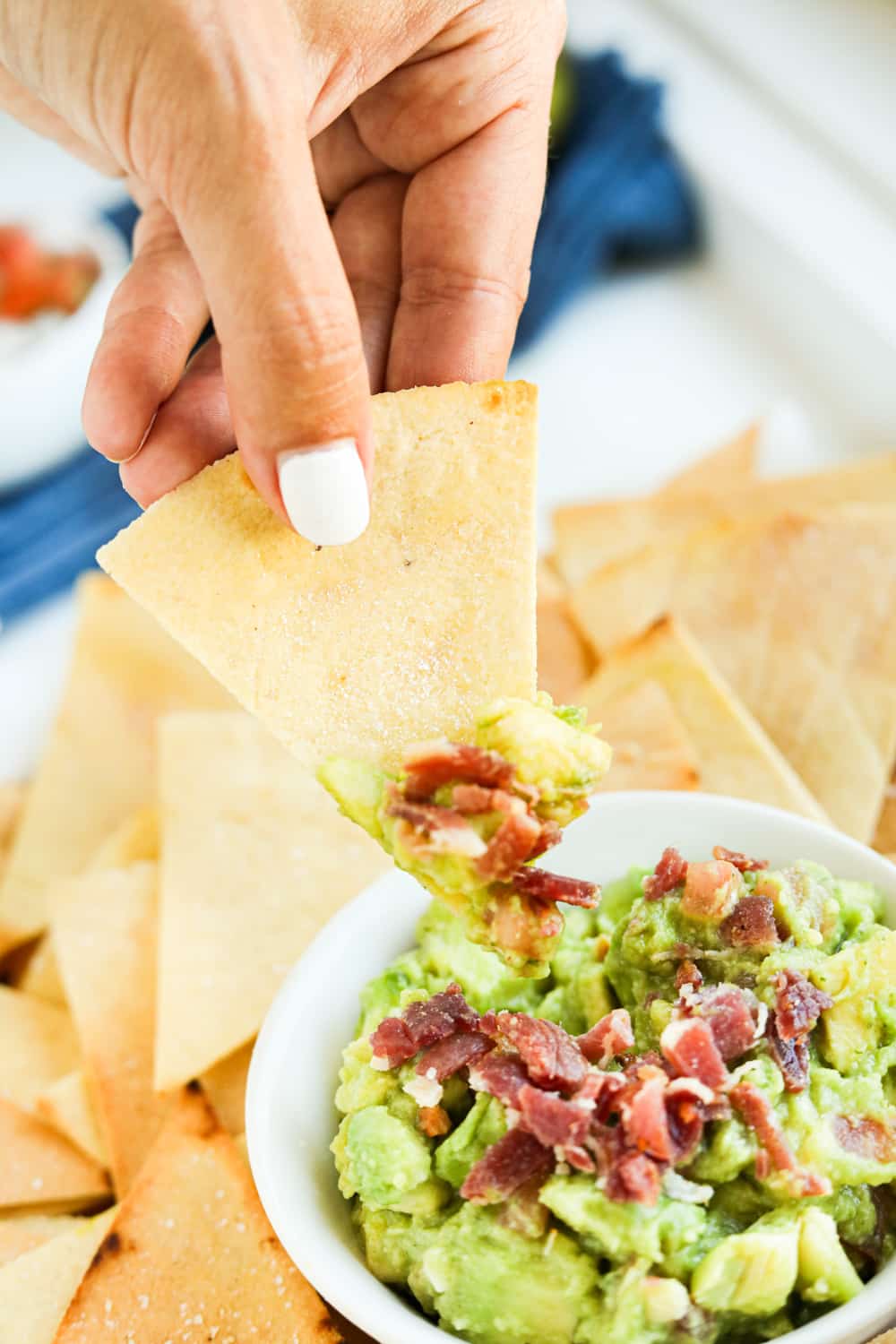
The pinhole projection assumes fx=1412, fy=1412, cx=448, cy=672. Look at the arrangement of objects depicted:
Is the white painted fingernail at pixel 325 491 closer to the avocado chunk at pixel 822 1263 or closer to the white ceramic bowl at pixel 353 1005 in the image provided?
the white ceramic bowl at pixel 353 1005

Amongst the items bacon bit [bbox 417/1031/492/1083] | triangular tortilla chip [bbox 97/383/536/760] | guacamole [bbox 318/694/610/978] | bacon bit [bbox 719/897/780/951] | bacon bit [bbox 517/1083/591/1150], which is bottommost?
bacon bit [bbox 719/897/780/951]

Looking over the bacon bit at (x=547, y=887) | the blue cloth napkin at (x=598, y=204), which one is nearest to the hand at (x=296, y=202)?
the bacon bit at (x=547, y=887)

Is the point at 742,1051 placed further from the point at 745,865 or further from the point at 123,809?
the point at 123,809

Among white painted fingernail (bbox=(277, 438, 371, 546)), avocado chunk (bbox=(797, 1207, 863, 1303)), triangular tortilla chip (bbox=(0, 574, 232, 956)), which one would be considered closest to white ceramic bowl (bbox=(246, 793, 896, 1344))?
avocado chunk (bbox=(797, 1207, 863, 1303))

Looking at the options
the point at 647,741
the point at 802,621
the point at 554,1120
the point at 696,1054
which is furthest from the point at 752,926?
the point at 802,621

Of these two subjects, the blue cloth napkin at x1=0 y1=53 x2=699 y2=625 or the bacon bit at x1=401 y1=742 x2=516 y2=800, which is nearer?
the bacon bit at x1=401 y1=742 x2=516 y2=800

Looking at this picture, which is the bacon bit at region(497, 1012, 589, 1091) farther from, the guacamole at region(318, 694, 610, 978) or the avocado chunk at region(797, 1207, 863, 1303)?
the avocado chunk at region(797, 1207, 863, 1303)

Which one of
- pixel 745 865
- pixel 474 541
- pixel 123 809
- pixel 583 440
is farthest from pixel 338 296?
pixel 583 440
